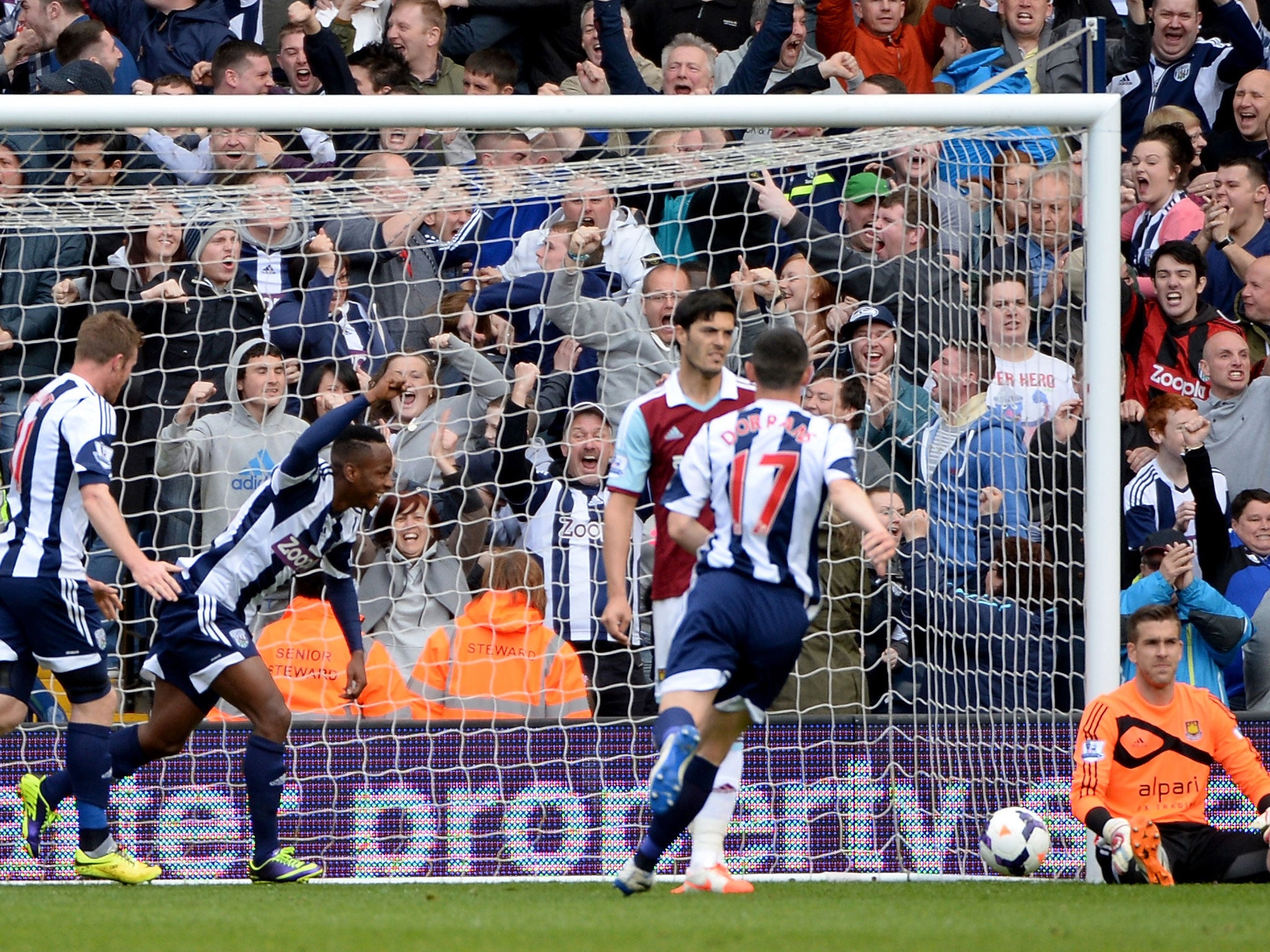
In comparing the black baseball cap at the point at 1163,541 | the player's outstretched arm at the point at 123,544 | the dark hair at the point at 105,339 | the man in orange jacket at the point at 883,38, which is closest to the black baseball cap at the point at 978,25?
the man in orange jacket at the point at 883,38

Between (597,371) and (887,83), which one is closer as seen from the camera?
(597,371)

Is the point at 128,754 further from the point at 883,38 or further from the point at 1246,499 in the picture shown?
the point at 883,38

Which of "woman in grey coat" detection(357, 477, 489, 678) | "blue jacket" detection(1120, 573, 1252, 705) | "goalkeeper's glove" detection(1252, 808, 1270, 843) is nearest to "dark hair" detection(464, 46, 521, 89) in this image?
"woman in grey coat" detection(357, 477, 489, 678)

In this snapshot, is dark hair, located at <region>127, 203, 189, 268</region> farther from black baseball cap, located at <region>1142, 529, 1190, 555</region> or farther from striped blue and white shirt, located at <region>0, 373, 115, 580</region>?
black baseball cap, located at <region>1142, 529, 1190, 555</region>

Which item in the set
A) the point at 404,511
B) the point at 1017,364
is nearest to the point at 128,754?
the point at 404,511

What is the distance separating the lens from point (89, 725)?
22.3 feet

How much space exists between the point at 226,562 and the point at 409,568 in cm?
148

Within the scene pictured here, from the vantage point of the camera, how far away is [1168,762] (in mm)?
7191

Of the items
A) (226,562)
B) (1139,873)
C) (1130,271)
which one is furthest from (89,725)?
(1130,271)

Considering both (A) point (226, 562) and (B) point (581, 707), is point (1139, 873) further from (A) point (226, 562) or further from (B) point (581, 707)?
(A) point (226, 562)

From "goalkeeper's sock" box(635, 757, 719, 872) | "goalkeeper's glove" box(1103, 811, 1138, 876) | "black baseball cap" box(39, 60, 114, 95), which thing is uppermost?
"black baseball cap" box(39, 60, 114, 95)

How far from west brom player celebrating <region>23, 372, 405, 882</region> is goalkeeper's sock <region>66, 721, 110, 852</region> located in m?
0.17

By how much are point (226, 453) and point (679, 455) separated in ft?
8.78

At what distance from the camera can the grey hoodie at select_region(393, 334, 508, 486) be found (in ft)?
28.2
